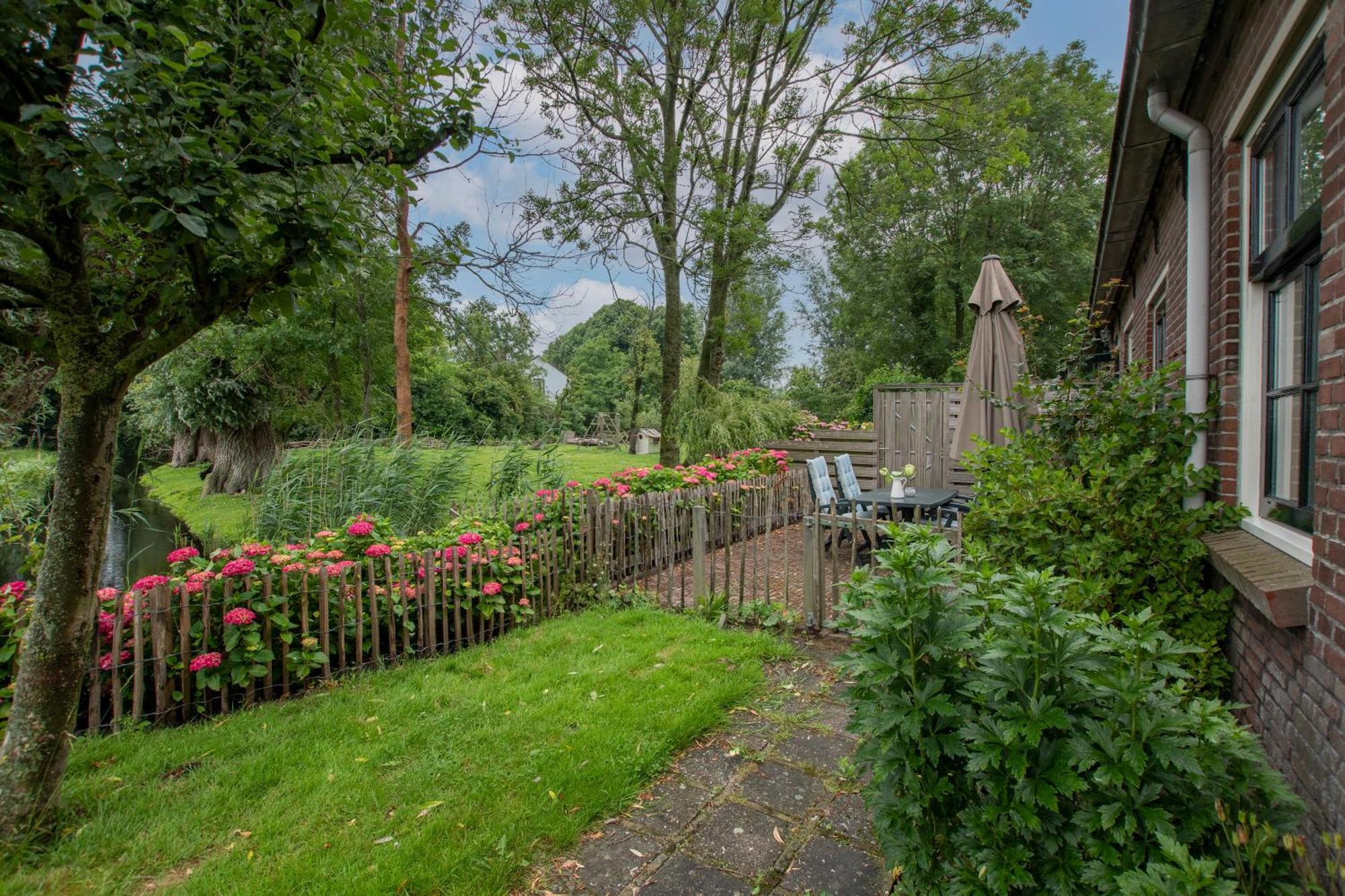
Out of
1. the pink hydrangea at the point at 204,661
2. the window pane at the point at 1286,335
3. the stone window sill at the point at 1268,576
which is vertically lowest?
the pink hydrangea at the point at 204,661

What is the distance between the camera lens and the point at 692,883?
218cm

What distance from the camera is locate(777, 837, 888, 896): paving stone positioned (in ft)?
7.01

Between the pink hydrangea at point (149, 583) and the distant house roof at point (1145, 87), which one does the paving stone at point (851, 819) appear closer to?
the pink hydrangea at point (149, 583)

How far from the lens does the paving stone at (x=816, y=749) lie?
2.95m

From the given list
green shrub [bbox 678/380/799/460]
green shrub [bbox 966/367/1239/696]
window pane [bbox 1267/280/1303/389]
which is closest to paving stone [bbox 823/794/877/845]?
green shrub [bbox 966/367/1239/696]

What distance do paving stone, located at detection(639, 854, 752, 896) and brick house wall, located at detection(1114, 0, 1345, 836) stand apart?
5.54 ft

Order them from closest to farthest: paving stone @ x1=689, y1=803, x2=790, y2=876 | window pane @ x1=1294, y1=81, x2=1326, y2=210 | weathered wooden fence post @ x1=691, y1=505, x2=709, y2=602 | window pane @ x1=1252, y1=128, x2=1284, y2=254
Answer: window pane @ x1=1294, y1=81, x2=1326, y2=210
paving stone @ x1=689, y1=803, x2=790, y2=876
window pane @ x1=1252, y1=128, x2=1284, y2=254
weathered wooden fence post @ x1=691, y1=505, x2=709, y2=602

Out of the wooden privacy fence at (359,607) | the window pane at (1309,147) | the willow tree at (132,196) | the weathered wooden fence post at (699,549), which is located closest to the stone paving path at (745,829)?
the weathered wooden fence post at (699,549)

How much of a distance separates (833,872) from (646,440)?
30376 mm

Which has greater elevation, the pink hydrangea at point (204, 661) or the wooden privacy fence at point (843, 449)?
the wooden privacy fence at point (843, 449)

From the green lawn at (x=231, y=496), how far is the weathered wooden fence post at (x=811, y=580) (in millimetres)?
3387

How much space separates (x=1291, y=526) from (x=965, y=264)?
20.4 m

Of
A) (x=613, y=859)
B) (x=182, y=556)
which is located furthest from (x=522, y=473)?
(x=613, y=859)

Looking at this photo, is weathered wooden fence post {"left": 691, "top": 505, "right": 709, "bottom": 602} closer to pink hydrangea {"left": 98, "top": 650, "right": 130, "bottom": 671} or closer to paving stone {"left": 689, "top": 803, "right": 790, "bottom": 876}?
paving stone {"left": 689, "top": 803, "right": 790, "bottom": 876}
